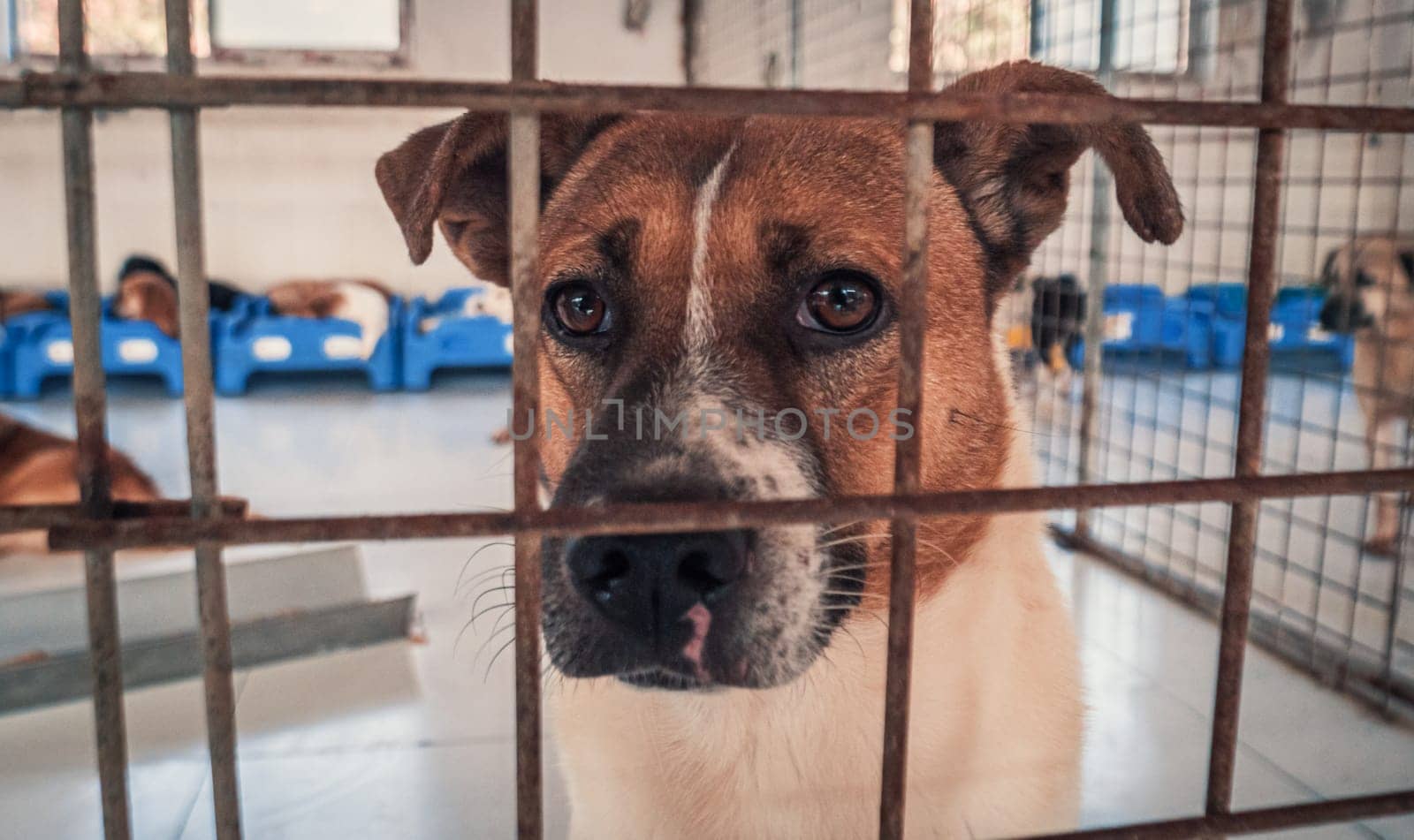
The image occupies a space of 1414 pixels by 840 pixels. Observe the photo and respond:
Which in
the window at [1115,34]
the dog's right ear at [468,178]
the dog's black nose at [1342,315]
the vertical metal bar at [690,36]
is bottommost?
the dog's black nose at [1342,315]

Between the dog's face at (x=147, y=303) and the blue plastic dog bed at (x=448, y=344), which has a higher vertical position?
the dog's face at (x=147, y=303)

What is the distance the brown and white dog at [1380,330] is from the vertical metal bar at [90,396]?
3.51 meters

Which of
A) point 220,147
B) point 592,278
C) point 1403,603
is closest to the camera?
point 592,278

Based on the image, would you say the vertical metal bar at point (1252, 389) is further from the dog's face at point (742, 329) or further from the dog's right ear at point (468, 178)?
the dog's right ear at point (468, 178)

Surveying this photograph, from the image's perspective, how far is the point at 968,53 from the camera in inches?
178

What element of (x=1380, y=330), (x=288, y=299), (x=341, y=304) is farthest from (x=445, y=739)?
(x=288, y=299)

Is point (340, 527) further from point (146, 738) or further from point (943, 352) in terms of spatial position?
point (146, 738)

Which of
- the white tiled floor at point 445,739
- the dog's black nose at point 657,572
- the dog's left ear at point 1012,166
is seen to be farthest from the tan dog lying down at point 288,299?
the dog's black nose at point 657,572

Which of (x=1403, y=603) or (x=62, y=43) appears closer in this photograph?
(x=62, y=43)

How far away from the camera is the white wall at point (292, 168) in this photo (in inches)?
291

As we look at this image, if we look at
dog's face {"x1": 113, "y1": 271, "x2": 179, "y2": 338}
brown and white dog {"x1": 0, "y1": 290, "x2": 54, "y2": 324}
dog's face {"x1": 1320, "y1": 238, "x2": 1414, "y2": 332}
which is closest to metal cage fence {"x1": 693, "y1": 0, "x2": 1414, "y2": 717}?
dog's face {"x1": 1320, "y1": 238, "x2": 1414, "y2": 332}

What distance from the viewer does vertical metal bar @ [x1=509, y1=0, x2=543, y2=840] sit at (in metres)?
0.80

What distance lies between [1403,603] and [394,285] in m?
6.98

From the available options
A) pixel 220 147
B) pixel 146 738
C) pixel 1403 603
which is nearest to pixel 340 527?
pixel 146 738
